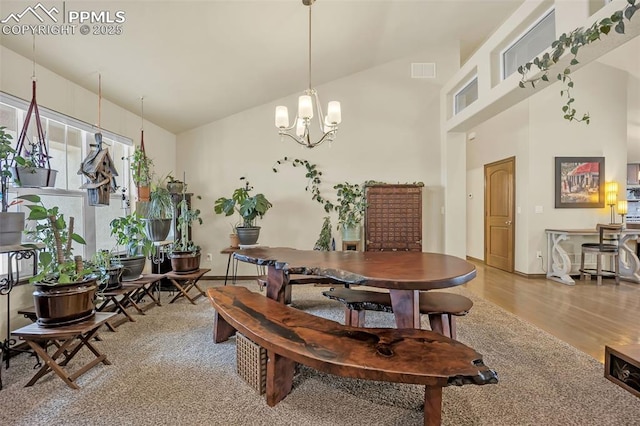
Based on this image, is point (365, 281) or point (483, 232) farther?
point (483, 232)

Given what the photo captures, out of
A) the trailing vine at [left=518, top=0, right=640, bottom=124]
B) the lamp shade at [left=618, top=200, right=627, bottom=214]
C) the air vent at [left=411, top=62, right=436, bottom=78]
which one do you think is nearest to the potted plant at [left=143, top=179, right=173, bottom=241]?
the trailing vine at [left=518, top=0, right=640, bottom=124]

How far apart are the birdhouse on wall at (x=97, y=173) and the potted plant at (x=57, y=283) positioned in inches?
22.3

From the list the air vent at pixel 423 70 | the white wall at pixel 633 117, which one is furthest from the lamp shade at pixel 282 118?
the white wall at pixel 633 117

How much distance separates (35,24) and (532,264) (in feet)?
21.3

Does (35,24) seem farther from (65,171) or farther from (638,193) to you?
(638,193)

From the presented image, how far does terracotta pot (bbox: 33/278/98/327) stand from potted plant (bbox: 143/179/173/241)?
1.52 meters

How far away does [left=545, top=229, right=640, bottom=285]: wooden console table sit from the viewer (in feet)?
14.3

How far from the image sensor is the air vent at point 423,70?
4.85 meters

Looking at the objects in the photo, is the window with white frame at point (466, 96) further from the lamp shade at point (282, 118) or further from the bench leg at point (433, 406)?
the bench leg at point (433, 406)

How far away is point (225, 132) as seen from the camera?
4824 mm

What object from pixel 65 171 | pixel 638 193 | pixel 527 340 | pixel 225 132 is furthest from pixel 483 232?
pixel 65 171

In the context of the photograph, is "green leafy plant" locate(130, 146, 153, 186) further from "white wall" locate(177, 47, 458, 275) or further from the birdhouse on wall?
"white wall" locate(177, 47, 458, 275)

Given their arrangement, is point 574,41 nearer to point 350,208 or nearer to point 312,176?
point 350,208

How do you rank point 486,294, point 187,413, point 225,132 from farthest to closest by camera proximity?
point 225,132
point 486,294
point 187,413
